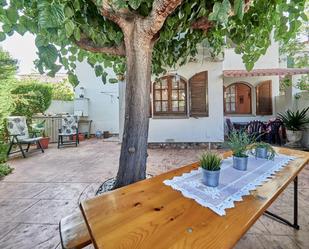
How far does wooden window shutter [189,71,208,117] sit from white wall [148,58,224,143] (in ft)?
0.38

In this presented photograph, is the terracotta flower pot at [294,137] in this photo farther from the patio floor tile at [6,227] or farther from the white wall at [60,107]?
the white wall at [60,107]

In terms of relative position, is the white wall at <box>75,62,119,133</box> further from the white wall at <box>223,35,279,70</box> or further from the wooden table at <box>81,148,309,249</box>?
the wooden table at <box>81,148,309,249</box>

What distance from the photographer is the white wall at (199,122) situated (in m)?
6.04

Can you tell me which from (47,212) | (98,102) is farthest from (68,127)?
(47,212)

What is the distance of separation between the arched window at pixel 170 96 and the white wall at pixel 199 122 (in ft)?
0.82

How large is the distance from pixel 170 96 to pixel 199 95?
2.84ft

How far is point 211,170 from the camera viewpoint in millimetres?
1217

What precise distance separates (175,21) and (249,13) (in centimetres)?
94

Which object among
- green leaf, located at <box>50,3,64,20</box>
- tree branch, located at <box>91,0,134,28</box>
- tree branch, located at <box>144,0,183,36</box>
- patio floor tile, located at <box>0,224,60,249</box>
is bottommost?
patio floor tile, located at <box>0,224,60,249</box>

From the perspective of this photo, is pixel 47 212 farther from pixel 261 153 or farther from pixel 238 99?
pixel 238 99

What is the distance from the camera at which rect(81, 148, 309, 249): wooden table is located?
0.72 meters

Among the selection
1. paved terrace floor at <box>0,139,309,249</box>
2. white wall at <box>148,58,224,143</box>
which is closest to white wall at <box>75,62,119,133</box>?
white wall at <box>148,58,224,143</box>

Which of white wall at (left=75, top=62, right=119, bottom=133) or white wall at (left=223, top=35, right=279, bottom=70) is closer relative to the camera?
white wall at (left=223, top=35, right=279, bottom=70)

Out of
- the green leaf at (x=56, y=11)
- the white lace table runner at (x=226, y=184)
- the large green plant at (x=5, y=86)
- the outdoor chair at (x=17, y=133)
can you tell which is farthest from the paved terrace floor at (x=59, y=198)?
the green leaf at (x=56, y=11)
